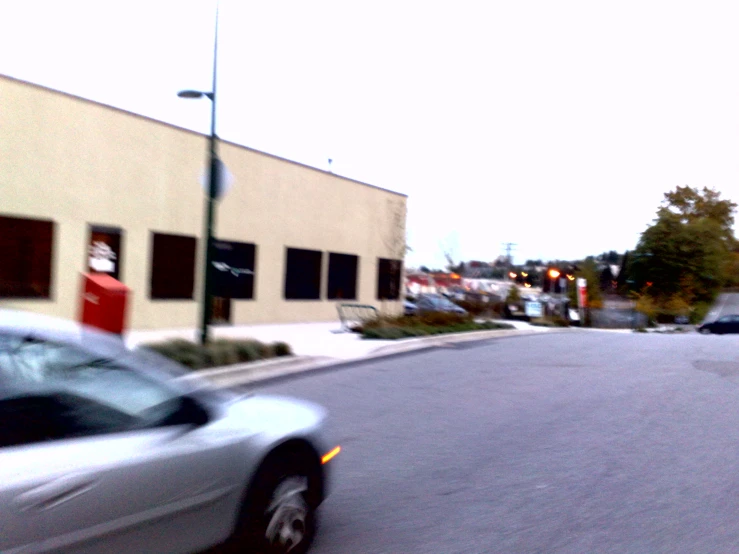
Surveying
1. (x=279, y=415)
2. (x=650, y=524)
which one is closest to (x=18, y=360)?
(x=279, y=415)

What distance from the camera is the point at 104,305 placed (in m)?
14.1

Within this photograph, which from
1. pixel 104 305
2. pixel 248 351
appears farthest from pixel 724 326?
pixel 104 305

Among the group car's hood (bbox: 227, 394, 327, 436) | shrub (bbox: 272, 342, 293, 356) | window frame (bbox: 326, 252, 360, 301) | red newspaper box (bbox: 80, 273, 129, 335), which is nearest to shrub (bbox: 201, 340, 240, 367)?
shrub (bbox: 272, 342, 293, 356)

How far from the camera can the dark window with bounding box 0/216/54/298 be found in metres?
18.2

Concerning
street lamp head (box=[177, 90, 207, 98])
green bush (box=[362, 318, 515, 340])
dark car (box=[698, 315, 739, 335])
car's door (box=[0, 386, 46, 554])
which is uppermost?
street lamp head (box=[177, 90, 207, 98])

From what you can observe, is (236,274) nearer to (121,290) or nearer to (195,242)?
(195,242)

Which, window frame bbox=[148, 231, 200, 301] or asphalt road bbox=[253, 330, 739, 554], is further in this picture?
window frame bbox=[148, 231, 200, 301]

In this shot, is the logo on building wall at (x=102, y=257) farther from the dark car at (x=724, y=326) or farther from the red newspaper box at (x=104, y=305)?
the dark car at (x=724, y=326)

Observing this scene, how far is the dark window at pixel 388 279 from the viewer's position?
109 ft

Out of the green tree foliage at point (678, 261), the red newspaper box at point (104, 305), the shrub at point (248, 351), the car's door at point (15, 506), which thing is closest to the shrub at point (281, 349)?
the shrub at point (248, 351)

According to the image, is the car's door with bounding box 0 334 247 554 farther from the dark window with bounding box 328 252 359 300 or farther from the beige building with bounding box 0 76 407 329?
the dark window with bounding box 328 252 359 300

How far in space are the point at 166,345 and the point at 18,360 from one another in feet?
32.0

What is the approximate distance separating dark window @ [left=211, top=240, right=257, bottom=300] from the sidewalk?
115 cm

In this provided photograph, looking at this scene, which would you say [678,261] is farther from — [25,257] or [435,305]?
[25,257]
